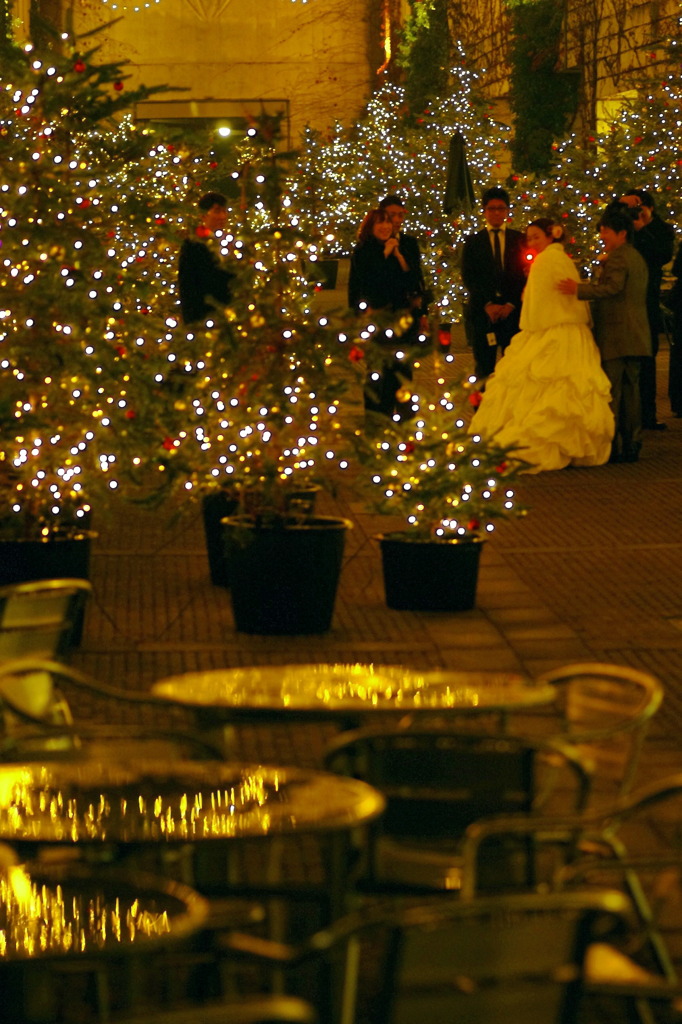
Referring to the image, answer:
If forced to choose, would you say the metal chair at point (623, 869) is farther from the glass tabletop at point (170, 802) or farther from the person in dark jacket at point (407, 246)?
the person in dark jacket at point (407, 246)

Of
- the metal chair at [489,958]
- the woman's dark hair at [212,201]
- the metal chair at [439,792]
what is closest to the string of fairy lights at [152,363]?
the woman's dark hair at [212,201]

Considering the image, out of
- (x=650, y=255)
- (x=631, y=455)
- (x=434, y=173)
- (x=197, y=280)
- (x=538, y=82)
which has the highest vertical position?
(x=538, y=82)

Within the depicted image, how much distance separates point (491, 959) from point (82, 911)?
106cm

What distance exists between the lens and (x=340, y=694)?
5199mm

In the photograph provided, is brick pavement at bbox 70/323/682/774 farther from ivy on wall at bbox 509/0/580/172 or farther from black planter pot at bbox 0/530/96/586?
ivy on wall at bbox 509/0/580/172

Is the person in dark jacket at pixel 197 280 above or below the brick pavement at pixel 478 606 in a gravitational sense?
→ above

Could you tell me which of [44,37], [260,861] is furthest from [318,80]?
[260,861]

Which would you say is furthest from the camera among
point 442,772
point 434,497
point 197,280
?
point 197,280

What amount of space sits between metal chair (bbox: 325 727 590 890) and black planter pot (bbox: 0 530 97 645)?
4.44 m

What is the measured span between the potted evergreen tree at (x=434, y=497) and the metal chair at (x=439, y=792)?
4.90 metres

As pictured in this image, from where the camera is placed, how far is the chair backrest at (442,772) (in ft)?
14.1

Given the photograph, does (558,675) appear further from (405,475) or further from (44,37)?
(44,37)

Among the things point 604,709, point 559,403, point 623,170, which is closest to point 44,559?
point 604,709

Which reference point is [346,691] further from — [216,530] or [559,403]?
[559,403]
